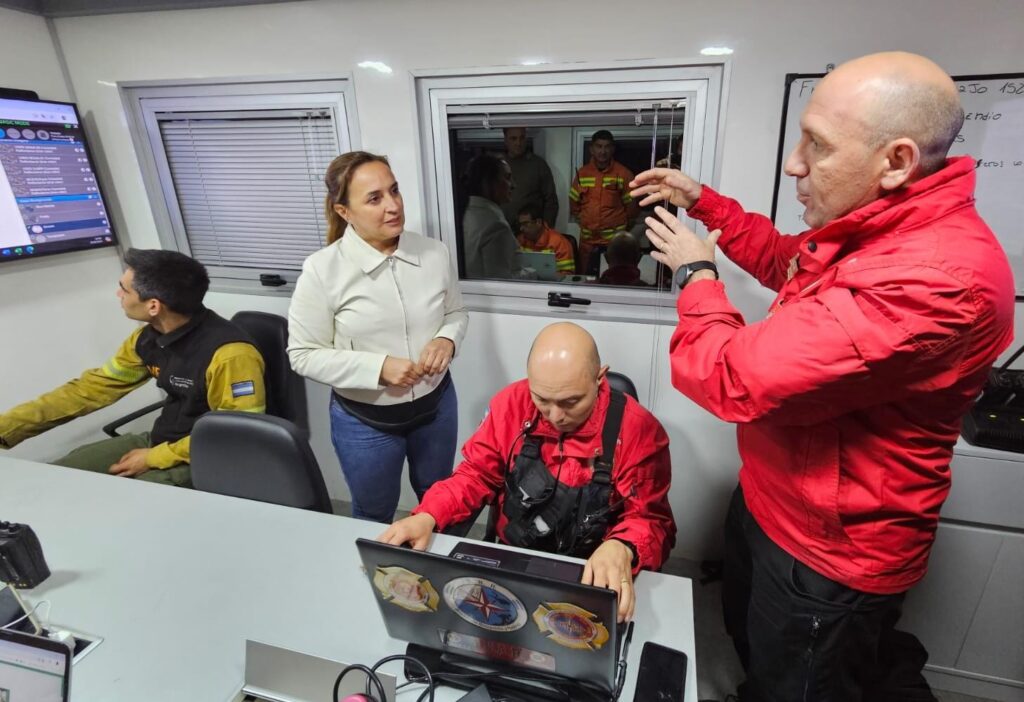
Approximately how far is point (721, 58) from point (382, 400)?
1589 mm

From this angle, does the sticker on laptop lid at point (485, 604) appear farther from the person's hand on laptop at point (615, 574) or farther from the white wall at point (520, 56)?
the white wall at point (520, 56)

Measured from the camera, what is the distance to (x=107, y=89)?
232cm

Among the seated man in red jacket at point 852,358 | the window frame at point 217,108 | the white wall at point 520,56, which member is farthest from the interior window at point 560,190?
the seated man in red jacket at point 852,358

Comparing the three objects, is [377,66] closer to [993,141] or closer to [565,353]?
[565,353]

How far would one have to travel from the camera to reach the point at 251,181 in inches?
93.4

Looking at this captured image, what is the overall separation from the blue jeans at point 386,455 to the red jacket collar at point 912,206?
4.39 feet

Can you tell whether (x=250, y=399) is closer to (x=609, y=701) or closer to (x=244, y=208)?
(x=244, y=208)

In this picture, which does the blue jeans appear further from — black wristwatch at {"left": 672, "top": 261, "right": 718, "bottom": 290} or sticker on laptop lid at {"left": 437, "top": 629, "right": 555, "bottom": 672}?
black wristwatch at {"left": 672, "top": 261, "right": 718, "bottom": 290}

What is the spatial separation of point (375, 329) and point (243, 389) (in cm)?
61

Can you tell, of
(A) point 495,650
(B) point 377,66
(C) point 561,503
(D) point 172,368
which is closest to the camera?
(A) point 495,650

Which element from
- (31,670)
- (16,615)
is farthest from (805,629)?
(16,615)

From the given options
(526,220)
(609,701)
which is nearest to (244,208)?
(526,220)

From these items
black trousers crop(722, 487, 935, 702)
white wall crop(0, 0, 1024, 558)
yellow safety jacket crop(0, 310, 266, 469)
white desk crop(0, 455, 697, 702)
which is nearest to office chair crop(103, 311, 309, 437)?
yellow safety jacket crop(0, 310, 266, 469)

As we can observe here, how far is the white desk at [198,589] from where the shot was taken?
954 mm
